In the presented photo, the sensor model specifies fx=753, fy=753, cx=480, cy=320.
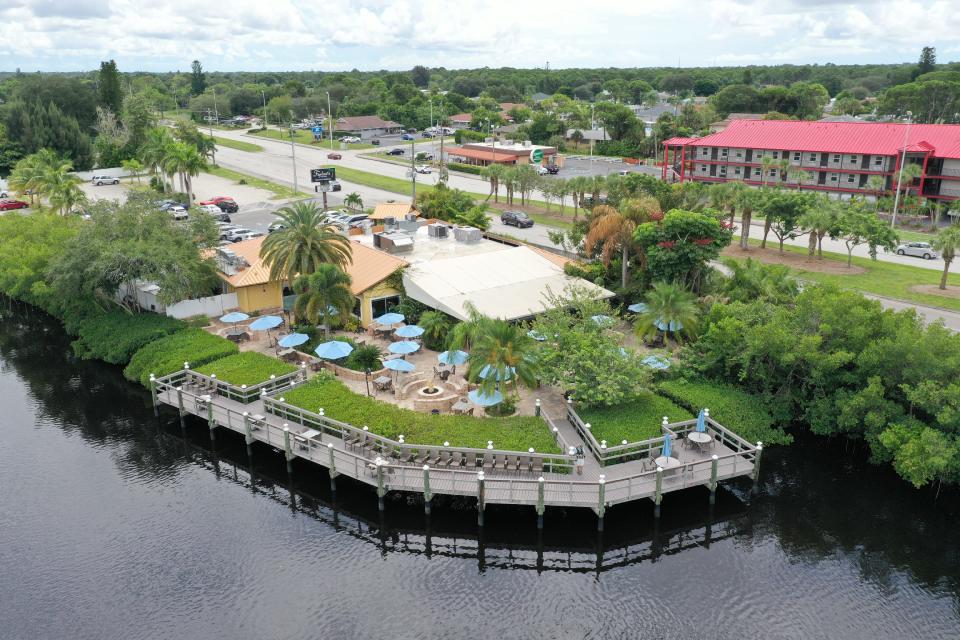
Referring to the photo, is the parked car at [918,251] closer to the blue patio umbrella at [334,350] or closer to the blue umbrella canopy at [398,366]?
the blue umbrella canopy at [398,366]

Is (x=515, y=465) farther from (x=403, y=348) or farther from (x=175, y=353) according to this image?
(x=175, y=353)

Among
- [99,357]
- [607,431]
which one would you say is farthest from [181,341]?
[607,431]

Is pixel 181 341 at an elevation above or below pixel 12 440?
above

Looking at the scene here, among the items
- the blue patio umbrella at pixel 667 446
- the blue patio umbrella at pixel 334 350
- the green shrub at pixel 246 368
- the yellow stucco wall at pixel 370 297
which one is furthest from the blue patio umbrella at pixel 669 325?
the green shrub at pixel 246 368

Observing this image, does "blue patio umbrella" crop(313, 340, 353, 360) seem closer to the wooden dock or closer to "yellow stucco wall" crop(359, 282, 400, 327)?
the wooden dock

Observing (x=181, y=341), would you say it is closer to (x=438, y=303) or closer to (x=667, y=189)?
(x=438, y=303)
